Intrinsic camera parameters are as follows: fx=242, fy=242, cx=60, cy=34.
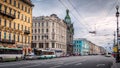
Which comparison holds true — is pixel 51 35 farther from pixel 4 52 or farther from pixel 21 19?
pixel 4 52

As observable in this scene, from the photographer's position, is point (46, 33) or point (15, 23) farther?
point (46, 33)

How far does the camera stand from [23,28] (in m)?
65.7

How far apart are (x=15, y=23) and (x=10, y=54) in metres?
18.4

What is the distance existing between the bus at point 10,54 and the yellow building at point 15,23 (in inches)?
294

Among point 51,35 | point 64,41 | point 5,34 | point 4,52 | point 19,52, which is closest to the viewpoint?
point 4,52

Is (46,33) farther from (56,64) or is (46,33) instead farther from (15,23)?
(56,64)

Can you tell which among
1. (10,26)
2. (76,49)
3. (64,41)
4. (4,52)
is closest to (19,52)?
(4,52)

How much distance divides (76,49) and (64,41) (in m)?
57.0

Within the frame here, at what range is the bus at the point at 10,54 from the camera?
135 ft

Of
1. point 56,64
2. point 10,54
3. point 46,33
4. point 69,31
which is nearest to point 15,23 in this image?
point 10,54

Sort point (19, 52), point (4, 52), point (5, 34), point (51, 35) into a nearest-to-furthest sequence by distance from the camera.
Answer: point (4, 52)
point (19, 52)
point (5, 34)
point (51, 35)

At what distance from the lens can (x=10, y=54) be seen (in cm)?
4391

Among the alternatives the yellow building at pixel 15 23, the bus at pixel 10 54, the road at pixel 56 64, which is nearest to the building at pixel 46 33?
the yellow building at pixel 15 23

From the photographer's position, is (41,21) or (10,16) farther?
(41,21)
